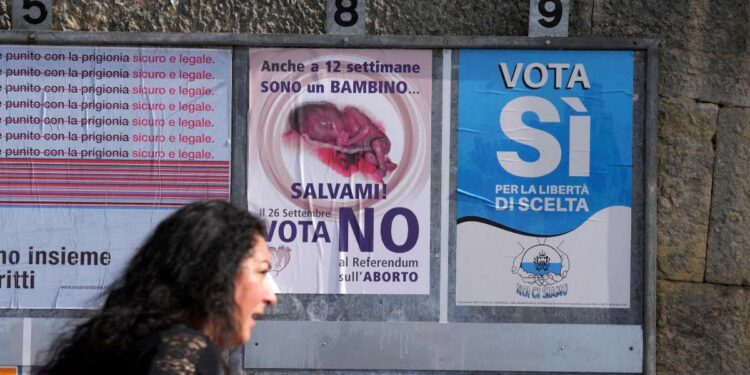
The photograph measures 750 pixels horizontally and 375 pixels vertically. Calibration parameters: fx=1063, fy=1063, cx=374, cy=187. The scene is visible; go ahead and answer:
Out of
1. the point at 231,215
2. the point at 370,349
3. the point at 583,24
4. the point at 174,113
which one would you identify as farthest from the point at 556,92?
the point at 231,215

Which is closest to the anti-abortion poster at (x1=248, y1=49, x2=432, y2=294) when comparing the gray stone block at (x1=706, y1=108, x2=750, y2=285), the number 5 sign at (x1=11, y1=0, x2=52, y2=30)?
the number 5 sign at (x1=11, y1=0, x2=52, y2=30)

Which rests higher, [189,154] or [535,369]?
[189,154]

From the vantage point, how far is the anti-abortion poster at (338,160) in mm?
5094

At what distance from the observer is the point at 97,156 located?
5.11 metres

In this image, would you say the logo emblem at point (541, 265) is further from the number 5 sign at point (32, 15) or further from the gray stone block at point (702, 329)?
the number 5 sign at point (32, 15)

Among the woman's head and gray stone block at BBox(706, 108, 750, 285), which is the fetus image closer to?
gray stone block at BBox(706, 108, 750, 285)

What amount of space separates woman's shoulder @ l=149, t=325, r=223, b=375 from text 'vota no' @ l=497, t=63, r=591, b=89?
309cm

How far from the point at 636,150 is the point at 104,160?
255 centimetres

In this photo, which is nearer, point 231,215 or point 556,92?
point 231,215

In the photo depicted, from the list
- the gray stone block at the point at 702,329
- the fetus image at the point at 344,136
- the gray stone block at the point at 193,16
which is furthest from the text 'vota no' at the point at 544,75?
the gray stone block at the point at 702,329

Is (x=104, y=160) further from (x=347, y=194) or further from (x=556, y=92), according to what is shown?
(x=556, y=92)

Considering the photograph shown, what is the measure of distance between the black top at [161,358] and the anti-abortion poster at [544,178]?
113 inches

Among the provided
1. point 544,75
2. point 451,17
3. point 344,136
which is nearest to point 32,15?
point 344,136

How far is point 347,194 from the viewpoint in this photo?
5121 mm
